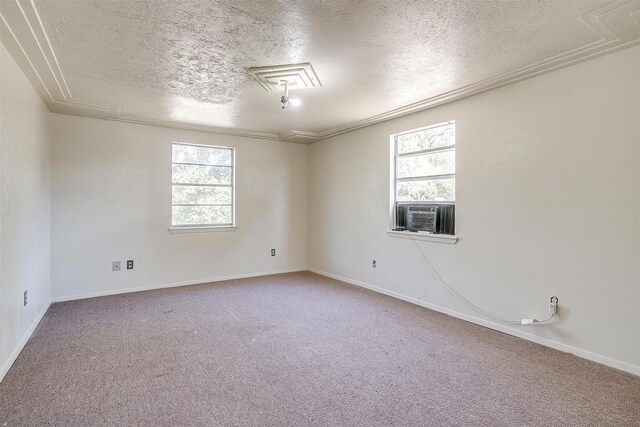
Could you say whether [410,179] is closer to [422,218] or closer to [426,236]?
[422,218]

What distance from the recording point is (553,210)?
2801 millimetres

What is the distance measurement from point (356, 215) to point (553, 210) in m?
2.59

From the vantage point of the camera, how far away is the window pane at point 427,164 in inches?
146

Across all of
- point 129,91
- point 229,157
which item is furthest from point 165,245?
point 129,91

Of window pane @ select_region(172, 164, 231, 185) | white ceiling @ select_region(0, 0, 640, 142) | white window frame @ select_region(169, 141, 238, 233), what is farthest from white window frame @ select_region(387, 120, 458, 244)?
window pane @ select_region(172, 164, 231, 185)

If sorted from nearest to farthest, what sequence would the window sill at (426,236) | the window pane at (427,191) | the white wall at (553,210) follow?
the white wall at (553,210) < the window sill at (426,236) < the window pane at (427,191)

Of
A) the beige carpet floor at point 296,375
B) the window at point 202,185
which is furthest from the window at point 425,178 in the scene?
the window at point 202,185

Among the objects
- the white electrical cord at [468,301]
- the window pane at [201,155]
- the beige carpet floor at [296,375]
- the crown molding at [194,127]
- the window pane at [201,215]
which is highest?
the crown molding at [194,127]

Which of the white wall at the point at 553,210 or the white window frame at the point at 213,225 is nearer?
the white wall at the point at 553,210

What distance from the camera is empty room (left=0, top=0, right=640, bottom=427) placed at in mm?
2043

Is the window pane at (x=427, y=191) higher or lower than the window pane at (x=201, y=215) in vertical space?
higher

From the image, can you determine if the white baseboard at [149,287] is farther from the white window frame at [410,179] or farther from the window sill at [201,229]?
the white window frame at [410,179]

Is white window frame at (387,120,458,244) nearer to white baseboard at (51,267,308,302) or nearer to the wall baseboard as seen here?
the wall baseboard

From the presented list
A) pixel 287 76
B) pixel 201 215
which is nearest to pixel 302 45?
pixel 287 76
